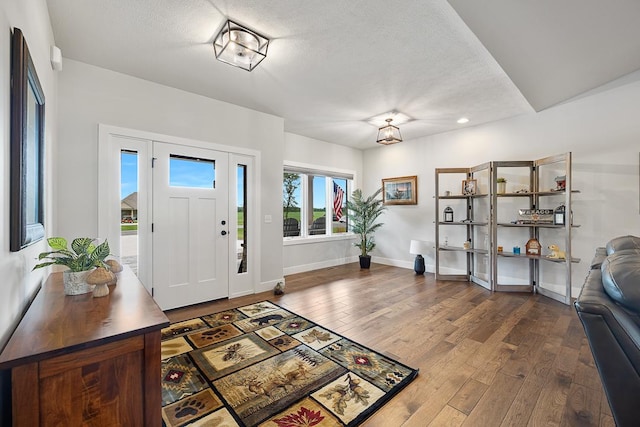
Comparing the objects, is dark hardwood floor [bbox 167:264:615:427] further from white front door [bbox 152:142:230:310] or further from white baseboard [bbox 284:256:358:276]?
white baseboard [bbox 284:256:358:276]

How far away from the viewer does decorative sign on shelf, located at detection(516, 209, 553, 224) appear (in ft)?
12.3

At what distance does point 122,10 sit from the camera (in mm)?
2016

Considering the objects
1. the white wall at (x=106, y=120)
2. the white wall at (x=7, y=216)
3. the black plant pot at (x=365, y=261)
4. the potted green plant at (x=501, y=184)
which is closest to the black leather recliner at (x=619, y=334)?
the white wall at (x=7, y=216)

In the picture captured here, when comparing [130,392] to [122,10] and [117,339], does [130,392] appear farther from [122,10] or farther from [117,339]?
[122,10]

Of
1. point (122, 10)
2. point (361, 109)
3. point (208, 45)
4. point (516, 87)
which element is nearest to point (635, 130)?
point (516, 87)

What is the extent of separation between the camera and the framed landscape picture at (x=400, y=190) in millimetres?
5500

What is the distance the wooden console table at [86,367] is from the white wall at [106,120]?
190 cm

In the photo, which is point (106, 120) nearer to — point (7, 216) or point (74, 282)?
point (74, 282)

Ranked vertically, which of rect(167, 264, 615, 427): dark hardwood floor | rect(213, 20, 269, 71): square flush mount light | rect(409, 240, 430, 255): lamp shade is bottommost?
rect(167, 264, 615, 427): dark hardwood floor

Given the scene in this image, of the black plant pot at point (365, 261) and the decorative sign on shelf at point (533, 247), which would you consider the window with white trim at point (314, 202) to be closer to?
the black plant pot at point (365, 261)

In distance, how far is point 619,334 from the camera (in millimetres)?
997

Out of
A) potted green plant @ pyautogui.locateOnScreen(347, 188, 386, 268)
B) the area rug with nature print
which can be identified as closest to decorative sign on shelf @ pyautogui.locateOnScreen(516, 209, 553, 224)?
potted green plant @ pyautogui.locateOnScreen(347, 188, 386, 268)

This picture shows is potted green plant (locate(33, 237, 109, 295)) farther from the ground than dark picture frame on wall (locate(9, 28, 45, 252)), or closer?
closer

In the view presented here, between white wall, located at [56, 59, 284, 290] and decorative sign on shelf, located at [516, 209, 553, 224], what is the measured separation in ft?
12.6
